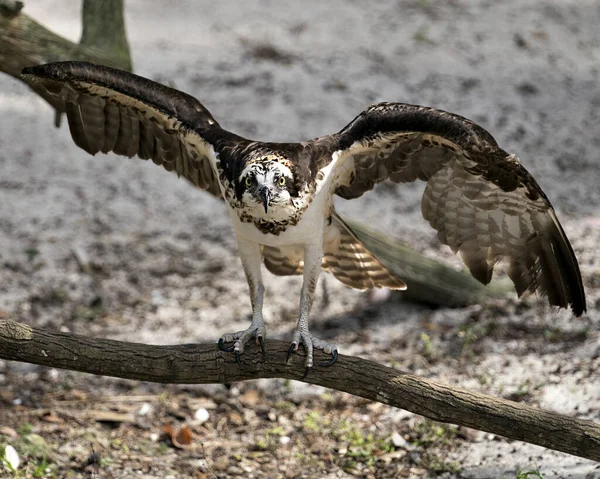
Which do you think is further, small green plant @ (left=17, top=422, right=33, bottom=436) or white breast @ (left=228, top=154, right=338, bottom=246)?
small green plant @ (left=17, top=422, right=33, bottom=436)

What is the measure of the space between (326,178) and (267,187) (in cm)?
47

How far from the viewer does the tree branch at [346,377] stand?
3.88m

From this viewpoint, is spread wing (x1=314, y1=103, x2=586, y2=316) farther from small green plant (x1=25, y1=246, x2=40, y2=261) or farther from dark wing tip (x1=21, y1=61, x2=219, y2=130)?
small green plant (x1=25, y1=246, x2=40, y2=261)

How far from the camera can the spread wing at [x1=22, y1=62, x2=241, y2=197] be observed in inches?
175

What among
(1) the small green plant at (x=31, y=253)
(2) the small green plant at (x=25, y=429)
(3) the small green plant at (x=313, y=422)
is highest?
(1) the small green plant at (x=31, y=253)

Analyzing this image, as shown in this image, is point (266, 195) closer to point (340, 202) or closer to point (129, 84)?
point (129, 84)

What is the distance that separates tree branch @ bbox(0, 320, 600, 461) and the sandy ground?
740 mm

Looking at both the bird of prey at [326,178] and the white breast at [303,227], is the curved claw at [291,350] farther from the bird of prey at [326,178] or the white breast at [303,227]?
the white breast at [303,227]

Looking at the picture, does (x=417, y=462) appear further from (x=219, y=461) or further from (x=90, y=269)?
(x=90, y=269)

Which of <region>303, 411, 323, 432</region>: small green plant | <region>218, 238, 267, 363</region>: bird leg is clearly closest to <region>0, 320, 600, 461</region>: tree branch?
<region>218, 238, 267, 363</region>: bird leg

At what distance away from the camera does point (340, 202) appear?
7965 mm

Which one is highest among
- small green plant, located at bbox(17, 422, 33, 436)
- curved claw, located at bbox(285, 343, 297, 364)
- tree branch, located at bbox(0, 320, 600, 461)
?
curved claw, located at bbox(285, 343, 297, 364)

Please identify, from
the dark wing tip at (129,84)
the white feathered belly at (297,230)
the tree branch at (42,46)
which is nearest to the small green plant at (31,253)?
the tree branch at (42,46)

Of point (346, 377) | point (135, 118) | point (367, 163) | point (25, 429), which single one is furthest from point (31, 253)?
point (346, 377)
